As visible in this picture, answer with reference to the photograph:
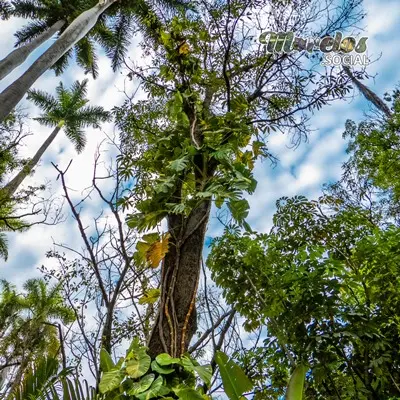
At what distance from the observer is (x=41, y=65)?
691 cm

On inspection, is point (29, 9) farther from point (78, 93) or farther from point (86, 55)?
point (78, 93)

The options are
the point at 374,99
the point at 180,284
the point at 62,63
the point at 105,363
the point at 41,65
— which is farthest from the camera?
the point at 62,63

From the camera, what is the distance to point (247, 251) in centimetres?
244

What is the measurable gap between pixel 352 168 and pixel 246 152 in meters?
6.56

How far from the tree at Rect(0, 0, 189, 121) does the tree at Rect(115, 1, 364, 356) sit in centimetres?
110

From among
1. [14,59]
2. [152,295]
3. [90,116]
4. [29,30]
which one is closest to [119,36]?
[29,30]

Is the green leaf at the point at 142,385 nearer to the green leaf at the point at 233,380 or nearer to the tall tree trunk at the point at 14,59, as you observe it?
the green leaf at the point at 233,380

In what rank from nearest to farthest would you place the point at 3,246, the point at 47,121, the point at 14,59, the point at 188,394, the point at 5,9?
the point at 188,394
the point at 14,59
the point at 5,9
the point at 3,246
the point at 47,121

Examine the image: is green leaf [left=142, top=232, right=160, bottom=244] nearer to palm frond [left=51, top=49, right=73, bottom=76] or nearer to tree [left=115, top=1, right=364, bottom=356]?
tree [left=115, top=1, right=364, bottom=356]

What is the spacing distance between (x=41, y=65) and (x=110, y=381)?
7127 millimetres

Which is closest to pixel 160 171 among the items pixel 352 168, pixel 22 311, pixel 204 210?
pixel 204 210

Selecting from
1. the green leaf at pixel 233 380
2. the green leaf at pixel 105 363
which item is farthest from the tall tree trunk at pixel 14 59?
the green leaf at pixel 233 380

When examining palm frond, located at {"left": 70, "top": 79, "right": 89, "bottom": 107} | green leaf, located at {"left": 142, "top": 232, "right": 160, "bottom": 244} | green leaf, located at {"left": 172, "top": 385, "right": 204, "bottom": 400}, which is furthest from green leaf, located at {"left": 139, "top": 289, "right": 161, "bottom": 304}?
palm frond, located at {"left": 70, "top": 79, "right": 89, "bottom": 107}

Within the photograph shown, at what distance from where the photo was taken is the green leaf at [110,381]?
140 centimetres
